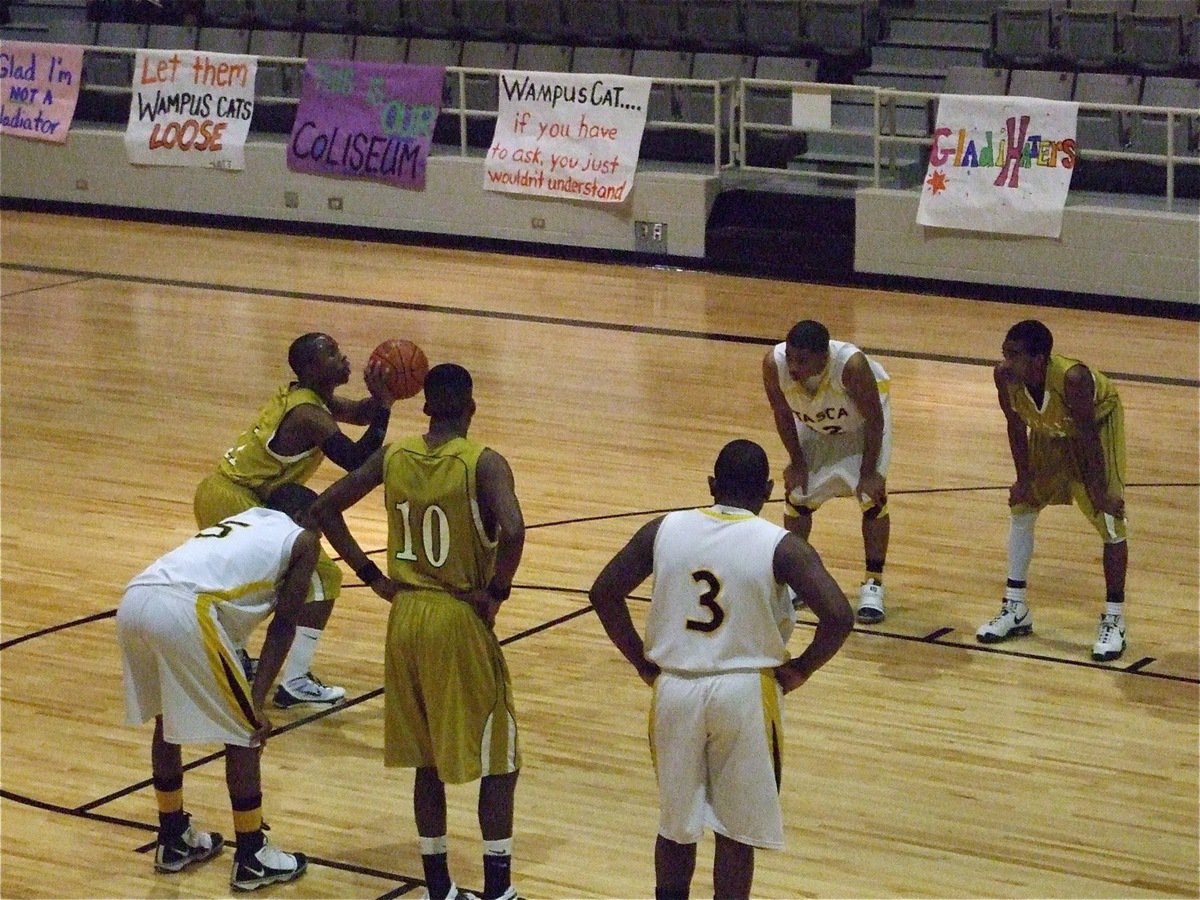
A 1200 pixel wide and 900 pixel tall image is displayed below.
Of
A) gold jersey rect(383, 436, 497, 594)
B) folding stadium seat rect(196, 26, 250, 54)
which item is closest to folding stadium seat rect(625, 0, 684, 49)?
folding stadium seat rect(196, 26, 250, 54)

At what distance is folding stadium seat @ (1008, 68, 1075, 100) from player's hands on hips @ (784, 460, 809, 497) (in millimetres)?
8289

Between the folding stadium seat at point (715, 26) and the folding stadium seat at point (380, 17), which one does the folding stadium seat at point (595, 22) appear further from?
the folding stadium seat at point (380, 17)

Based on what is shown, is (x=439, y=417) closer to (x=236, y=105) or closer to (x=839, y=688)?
(x=839, y=688)

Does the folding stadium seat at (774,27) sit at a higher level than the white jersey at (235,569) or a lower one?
higher

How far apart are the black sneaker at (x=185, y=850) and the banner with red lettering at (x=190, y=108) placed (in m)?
12.9

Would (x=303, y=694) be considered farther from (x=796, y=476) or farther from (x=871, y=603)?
(x=871, y=603)

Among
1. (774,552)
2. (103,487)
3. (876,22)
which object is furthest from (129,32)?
(774,552)

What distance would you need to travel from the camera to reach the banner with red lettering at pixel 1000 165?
14031mm

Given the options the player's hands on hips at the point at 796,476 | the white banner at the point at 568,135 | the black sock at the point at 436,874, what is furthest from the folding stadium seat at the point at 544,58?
the black sock at the point at 436,874

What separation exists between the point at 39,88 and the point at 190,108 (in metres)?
2.08

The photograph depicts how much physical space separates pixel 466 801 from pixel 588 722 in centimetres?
79

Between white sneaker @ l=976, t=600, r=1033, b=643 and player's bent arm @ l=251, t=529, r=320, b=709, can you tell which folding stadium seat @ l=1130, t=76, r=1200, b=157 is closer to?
white sneaker @ l=976, t=600, r=1033, b=643

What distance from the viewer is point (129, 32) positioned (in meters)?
19.8

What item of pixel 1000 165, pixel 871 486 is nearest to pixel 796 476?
→ pixel 871 486
